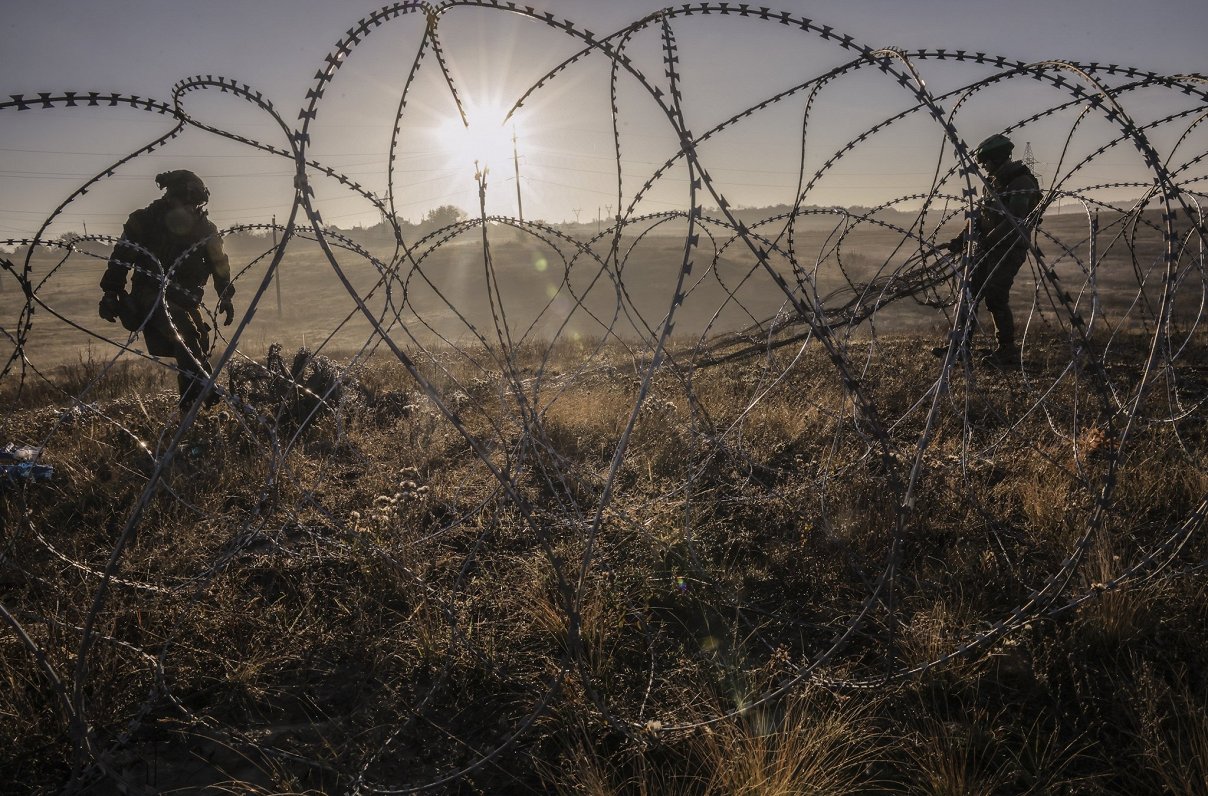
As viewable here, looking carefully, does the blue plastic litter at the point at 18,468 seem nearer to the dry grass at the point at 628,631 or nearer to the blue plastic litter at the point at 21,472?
the blue plastic litter at the point at 21,472

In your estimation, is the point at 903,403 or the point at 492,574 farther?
the point at 903,403

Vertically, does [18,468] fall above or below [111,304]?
below

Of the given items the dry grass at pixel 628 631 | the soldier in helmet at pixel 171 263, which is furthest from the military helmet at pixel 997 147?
the soldier in helmet at pixel 171 263

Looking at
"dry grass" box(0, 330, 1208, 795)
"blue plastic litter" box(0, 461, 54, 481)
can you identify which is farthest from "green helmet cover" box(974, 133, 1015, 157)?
"blue plastic litter" box(0, 461, 54, 481)

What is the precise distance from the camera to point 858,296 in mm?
4020

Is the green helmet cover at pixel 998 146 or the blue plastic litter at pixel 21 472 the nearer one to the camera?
the blue plastic litter at pixel 21 472

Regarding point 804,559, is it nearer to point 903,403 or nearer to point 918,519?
point 918,519

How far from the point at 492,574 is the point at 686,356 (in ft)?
24.7

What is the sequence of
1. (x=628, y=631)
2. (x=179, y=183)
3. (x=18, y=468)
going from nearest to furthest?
1. (x=628, y=631)
2. (x=18, y=468)
3. (x=179, y=183)

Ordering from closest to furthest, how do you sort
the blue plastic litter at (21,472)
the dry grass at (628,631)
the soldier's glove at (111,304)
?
1. the dry grass at (628,631)
2. the blue plastic litter at (21,472)
3. the soldier's glove at (111,304)

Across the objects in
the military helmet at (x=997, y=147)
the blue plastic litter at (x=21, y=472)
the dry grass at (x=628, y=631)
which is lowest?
the dry grass at (x=628, y=631)

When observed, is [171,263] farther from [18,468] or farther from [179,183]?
[18,468]

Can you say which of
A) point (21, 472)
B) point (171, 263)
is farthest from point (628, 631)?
point (171, 263)

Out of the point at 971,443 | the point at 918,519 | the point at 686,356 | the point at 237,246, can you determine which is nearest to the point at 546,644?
the point at 918,519
